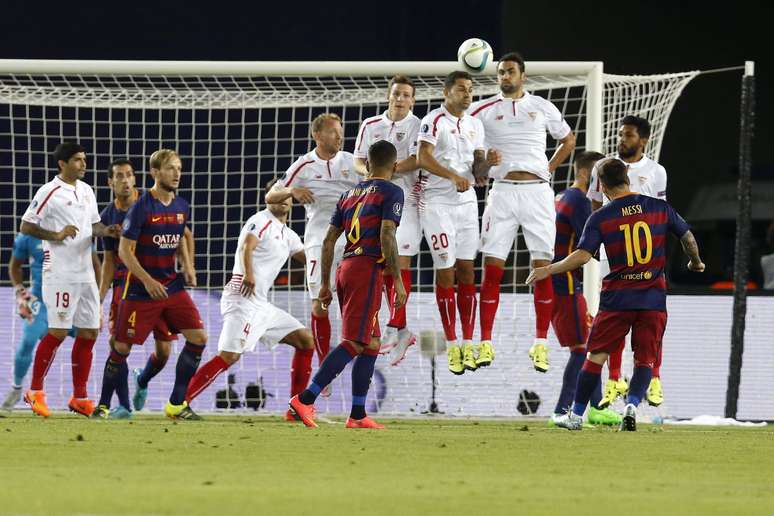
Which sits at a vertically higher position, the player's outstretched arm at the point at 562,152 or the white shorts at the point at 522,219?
the player's outstretched arm at the point at 562,152

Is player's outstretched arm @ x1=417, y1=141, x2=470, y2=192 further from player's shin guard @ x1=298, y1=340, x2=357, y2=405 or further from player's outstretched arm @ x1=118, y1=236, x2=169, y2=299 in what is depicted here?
player's outstretched arm @ x1=118, y1=236, x2=169, y2=299

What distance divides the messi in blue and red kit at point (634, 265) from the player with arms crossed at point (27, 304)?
187 inches

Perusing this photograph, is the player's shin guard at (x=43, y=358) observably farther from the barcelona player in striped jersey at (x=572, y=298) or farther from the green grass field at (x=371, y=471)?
the barcelona player in striped jersey at (x=572, y=298)

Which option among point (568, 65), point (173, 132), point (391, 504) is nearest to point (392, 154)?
point (568, 65)

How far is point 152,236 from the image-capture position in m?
11.2

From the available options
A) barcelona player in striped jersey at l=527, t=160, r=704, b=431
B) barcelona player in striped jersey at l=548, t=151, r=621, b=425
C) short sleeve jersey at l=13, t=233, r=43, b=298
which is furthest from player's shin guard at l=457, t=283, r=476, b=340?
short sleeve jersey at l=13, t=233, r=43, b=298

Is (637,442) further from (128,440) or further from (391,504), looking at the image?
(391,504)

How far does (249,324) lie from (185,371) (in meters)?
0.71

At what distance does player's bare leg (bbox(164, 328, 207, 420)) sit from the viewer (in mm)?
11148

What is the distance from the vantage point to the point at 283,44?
54.5 ft

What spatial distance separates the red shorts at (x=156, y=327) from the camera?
11.5 m

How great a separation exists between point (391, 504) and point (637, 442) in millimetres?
3626

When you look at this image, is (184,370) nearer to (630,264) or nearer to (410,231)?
(410,231)

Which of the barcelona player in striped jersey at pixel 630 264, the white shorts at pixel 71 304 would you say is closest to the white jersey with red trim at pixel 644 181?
the barcelona player in striped jersey at pixel 630 264
